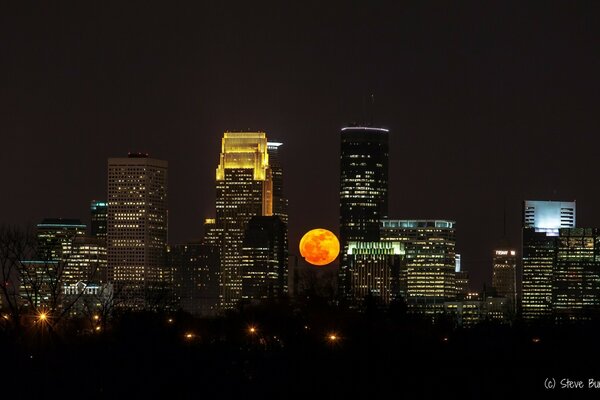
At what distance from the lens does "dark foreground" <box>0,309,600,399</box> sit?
2586 inches

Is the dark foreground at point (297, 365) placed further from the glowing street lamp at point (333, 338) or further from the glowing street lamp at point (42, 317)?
the glowing street lamp at point (42, 317)

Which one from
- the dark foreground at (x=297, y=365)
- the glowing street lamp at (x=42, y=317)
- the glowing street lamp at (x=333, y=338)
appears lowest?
the dark foreground at (x=297, y=365)

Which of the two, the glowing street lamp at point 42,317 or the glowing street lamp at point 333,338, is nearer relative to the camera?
the glowing street lamp at point 42,317

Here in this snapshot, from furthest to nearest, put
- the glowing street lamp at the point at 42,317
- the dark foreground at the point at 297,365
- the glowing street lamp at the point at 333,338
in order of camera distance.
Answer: the glowing street lamp at the point at 333,338, the glowing street lamp at the point at 42,317, the dark foreground at the point at 297,365

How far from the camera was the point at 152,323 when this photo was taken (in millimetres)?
94812

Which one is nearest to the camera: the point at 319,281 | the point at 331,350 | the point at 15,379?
the point at 15,379

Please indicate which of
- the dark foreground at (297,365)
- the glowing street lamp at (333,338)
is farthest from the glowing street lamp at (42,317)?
the glowing street lamp at (333,338)

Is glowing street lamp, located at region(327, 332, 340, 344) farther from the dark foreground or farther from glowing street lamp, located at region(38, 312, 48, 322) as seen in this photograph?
glowing street lamp, located at region(38, 312, 48, 322)

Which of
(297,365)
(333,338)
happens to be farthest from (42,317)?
(333,338)

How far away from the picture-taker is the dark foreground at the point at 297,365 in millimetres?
65688

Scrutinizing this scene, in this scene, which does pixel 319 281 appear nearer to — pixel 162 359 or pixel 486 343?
pixel 486 343

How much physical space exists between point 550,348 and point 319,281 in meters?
78.3

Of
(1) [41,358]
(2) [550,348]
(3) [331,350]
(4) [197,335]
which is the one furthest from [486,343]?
(1) [41,358]

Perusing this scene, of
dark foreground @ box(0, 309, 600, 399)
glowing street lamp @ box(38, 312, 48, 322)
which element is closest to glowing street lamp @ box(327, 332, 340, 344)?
dark foreground @ box(0, 309, 600, 399)
